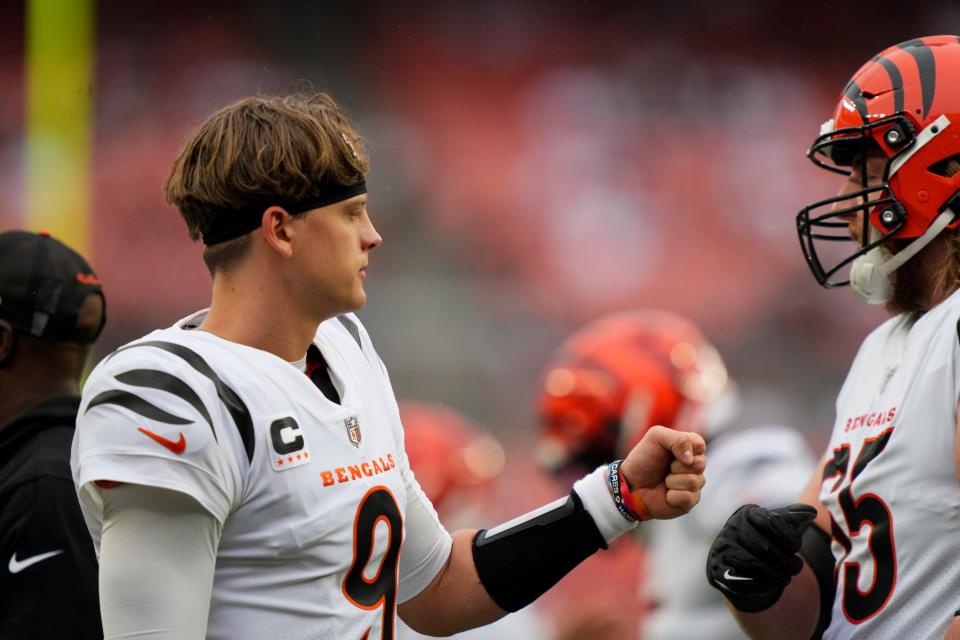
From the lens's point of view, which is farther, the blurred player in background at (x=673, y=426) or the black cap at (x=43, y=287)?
the blurred player in background at (x=673, y=426)

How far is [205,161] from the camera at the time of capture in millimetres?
2135

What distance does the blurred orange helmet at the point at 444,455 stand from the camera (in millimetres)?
5418

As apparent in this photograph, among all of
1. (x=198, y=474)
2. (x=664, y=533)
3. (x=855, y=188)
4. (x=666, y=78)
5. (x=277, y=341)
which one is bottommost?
(x=664, y=533)

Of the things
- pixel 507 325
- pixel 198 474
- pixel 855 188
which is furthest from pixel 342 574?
pixel 507 325

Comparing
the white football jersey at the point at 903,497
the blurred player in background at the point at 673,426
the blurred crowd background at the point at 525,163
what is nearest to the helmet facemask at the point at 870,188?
the white football jersey at the point at 903,497

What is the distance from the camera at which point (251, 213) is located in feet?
6.99

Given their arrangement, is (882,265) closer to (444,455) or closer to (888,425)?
(888,425)

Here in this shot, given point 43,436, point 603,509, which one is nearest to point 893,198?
point 603,509

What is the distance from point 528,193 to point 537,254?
417 millimetres

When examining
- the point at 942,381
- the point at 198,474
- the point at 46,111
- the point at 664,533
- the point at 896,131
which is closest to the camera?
the point at 198,474

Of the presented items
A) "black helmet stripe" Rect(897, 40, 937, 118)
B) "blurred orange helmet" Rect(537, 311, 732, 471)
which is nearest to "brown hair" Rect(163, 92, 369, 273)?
"black helmet stripe" Rect(897, 40, 937, 118)

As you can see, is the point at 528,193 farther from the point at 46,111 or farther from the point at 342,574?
the point at 342,574

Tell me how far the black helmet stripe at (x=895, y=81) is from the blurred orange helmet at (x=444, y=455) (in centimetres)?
297

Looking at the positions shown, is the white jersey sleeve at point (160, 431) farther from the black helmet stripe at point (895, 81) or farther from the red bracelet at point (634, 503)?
the black helmet stripe at point (895, 81)
